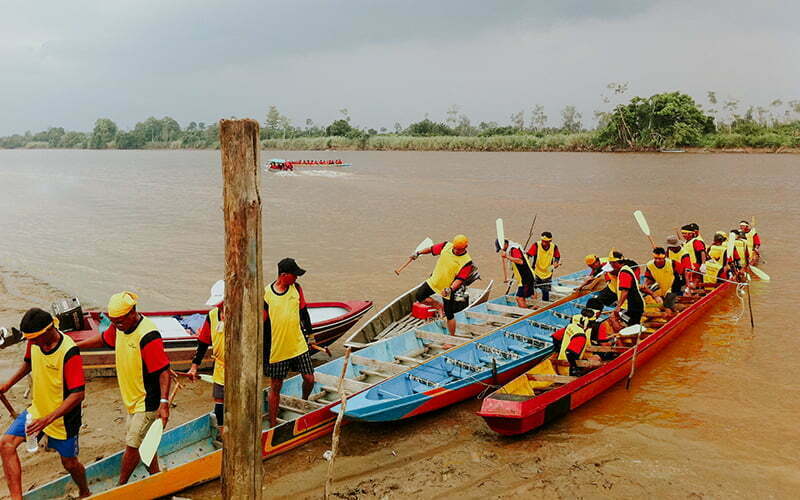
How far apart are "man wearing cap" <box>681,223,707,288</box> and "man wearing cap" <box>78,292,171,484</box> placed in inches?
385

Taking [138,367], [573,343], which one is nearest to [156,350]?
[138,367]

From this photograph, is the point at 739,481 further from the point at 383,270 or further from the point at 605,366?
the point at 383,270

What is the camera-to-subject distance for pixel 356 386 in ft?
25.0

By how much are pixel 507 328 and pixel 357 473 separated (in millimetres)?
3989

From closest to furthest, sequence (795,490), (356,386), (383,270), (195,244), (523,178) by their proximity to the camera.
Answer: (795,490) → (356,386) → (383,270) → (195,244) → (523,178)

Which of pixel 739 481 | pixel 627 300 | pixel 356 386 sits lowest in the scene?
pixel 739 481

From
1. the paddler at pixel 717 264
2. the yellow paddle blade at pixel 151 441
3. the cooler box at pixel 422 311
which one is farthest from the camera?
the paddler at pixel 717 264

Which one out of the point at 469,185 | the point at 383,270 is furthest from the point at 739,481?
the point at 469,185

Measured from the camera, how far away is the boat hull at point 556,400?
6895 mm

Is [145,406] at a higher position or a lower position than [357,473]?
higher

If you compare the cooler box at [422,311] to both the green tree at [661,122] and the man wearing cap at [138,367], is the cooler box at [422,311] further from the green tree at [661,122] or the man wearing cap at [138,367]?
the green tree at [661,122]

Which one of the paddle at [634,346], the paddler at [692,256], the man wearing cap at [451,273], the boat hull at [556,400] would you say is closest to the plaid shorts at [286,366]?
the boat hull at [556,400]

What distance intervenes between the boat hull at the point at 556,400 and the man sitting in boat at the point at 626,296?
414 millimetres

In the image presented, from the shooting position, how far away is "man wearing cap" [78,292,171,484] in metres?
4.79
